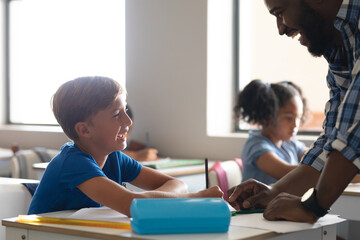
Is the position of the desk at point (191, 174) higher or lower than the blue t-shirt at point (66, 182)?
lower

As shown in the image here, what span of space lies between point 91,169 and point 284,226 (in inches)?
24.1

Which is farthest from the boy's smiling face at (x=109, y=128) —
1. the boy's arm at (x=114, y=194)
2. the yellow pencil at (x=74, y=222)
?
the yellow pencil at (x=74, y=222)

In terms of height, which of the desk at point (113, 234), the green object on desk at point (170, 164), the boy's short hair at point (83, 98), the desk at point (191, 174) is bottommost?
the desk at point (191, 174)

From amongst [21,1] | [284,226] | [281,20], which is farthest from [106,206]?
[21,1]

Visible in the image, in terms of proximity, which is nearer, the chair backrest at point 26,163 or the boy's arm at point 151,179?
the boy's arm at point 151,179

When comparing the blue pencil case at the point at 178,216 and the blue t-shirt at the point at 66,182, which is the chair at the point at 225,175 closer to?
the blue t-shirt at the point at 66,182

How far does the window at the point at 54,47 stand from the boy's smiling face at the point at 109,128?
2.94 meters

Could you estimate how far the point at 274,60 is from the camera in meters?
4.19

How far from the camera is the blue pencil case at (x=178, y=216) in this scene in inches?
50.2

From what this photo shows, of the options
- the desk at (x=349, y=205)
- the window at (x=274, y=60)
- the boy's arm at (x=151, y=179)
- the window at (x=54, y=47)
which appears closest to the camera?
the boy's arm at (x=151, y=179)

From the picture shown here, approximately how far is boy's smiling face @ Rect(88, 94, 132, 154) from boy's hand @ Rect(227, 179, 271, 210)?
1.35 ft

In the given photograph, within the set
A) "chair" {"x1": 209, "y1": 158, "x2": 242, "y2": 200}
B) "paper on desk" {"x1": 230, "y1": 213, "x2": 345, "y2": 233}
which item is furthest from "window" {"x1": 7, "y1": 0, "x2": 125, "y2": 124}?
"paper on desk" {"x1": 230, "y1": 213, "x2": 345, "y2": 233}

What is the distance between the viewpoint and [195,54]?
418 cm

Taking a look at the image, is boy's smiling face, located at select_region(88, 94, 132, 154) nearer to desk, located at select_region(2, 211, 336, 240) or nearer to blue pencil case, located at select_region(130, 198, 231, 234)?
desk, located at select_region(2, 211, 336, 240)
